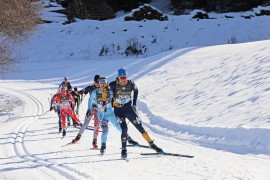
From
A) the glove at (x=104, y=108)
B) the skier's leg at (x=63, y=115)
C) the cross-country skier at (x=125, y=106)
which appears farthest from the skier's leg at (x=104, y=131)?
the skier's leg at (x=63, y=115)

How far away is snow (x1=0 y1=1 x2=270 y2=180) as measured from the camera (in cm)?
994

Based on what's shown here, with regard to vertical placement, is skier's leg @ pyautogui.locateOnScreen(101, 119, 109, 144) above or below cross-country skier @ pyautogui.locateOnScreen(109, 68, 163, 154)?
below

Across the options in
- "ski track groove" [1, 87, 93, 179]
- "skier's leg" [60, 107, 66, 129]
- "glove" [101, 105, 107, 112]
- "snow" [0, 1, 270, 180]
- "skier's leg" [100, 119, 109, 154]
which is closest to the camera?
"ski track groove" [1, 87, 93, 179]

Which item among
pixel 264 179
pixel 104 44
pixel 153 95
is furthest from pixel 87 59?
pixel 264 179

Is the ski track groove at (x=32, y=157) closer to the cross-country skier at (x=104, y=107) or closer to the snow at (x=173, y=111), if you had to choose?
the snow at (x=173, y=111)

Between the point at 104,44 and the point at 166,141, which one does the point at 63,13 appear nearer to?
the point at 104,44

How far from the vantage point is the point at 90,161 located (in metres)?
10.7

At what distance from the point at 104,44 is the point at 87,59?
2.31 meters

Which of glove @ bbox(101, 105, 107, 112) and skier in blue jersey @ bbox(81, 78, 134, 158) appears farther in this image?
glove @ bbox(101, 105, 107, 112)

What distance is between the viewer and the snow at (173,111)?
9938 mm

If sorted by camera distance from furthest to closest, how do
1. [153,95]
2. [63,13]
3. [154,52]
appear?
1. [63,13]
2. [154,52]
3. [153,95]

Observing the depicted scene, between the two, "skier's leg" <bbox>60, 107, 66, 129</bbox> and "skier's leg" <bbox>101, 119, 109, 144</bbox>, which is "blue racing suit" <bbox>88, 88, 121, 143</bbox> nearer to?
"skier's leg" <bbox>101, 119, 109, 144</bbox>

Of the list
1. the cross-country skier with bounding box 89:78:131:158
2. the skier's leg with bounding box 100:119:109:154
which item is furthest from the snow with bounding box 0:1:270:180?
the cross-country skier with bounding box 89:78:131:158

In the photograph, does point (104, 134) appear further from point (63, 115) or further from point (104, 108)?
point (63, 115)
